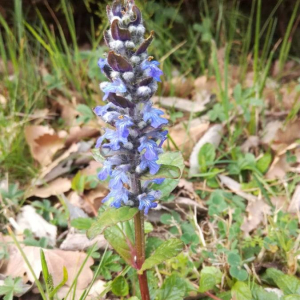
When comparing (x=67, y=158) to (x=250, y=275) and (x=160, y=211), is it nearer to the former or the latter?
(x=160, y=211)

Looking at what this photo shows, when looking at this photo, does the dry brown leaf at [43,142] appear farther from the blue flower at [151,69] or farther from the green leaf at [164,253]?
the blue flower at [151,69]

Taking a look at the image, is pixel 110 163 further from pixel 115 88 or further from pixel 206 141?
pixel 206 141

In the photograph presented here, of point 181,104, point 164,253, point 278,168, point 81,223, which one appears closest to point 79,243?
point 81,223

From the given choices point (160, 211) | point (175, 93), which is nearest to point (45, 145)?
point (160, 211)

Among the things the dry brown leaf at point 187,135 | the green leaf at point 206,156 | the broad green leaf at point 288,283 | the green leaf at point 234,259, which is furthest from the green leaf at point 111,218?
the dry brown leaf at point 187,135

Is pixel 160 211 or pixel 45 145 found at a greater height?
pixel 45 145
